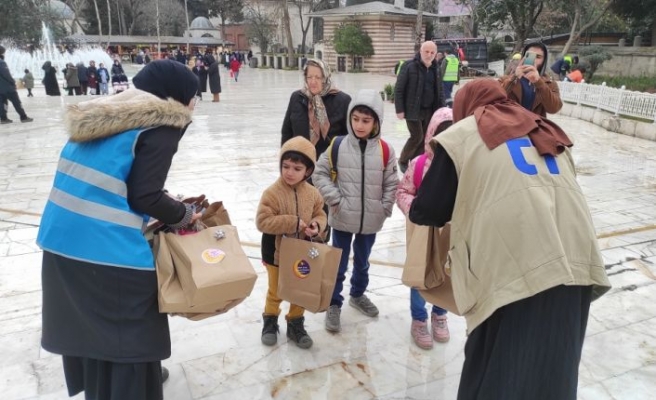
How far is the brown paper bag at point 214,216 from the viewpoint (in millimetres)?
2379

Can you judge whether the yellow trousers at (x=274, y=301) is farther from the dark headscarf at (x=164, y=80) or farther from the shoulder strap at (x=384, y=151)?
the dark headscarf at (x=164, y=80)

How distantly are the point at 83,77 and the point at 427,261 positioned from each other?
18057mm

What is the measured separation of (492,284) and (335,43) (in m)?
33.5

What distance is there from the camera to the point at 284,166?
9.55 feet

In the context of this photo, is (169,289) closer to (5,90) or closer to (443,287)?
(443,287)

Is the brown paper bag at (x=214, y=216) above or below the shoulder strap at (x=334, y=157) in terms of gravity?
below

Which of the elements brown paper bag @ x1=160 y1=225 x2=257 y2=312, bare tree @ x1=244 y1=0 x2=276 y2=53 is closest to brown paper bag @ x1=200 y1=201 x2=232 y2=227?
brown paper bag @ x1=160 y1=225 x2=257 y2=312

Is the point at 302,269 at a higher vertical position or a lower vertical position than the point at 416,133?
lower

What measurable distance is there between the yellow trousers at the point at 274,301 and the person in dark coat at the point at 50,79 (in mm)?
15964

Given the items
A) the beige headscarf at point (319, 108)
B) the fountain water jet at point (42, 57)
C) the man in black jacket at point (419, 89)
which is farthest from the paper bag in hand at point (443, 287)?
the fountain water jet at point (42, 57)

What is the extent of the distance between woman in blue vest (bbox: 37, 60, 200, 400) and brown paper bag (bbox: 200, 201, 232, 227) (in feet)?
0.53

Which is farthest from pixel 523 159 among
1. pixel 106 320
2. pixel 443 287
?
pixel 106 320

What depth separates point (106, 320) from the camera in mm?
2062

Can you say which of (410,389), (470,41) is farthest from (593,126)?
(470,41)
